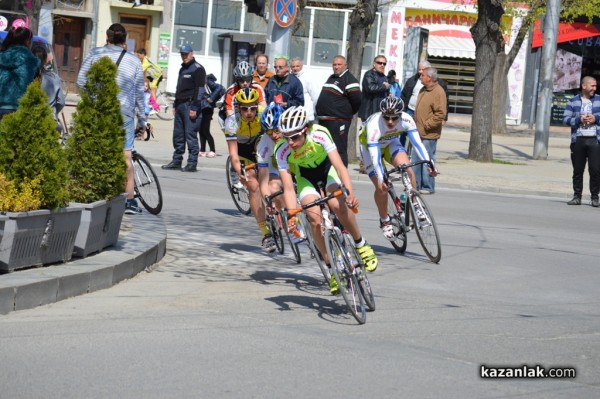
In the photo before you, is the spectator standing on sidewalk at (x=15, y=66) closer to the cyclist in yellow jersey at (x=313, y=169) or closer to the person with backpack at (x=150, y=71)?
the cyclist in yellow jersey at (x=313, y=169)

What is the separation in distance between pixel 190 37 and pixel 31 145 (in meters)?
38.5

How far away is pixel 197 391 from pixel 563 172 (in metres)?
20.4

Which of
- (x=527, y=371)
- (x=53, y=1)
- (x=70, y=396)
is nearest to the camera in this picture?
(x=70, y=396)

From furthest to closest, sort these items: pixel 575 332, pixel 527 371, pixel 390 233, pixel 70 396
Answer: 1. pixel 390 233
2. pixel 575 332
3. pixel 527 371
4. pixel 70 396

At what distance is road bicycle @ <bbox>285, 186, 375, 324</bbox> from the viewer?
8.77 meters

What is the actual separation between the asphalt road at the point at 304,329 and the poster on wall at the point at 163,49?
110ft

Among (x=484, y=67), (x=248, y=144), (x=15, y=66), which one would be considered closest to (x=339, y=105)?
(x=248, y=144)

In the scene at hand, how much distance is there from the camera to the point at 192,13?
155 ft

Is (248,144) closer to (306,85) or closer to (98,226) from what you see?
(98,226)

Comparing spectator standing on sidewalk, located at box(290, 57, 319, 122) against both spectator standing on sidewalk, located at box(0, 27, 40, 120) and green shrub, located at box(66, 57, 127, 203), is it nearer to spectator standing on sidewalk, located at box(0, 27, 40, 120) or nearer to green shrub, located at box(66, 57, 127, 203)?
spectator standing on sidewalk, located at box(0, 27, 40, 120)

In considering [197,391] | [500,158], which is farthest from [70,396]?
[500,158]

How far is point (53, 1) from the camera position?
149 ft

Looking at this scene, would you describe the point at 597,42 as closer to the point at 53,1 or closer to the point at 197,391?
the point at 53,1

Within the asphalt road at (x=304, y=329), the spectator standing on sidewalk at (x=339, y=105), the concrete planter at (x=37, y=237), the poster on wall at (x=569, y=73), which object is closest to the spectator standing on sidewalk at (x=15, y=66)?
the asphalt road at (x=304, y=329)
